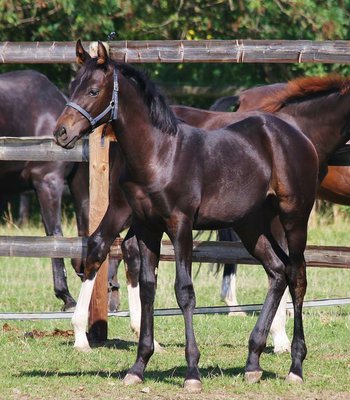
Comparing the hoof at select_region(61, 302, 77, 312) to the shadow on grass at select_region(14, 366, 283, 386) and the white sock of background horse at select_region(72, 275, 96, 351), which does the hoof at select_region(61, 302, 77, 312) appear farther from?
the shadow on grass at select_region(14, 366, 283, 386)

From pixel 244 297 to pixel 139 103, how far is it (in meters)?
4.94

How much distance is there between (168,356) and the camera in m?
7.68

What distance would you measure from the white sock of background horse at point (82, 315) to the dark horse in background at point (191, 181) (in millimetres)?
1349

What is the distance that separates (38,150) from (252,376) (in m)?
2.72

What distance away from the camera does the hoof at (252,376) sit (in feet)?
21.5

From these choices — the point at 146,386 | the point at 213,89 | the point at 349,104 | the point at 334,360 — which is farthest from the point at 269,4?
the point at 146,386

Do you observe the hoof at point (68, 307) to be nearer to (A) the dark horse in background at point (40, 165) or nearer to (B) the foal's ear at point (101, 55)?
(A) the dark horse in background at point (40, 165)

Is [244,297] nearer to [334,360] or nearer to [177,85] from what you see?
[334,360]

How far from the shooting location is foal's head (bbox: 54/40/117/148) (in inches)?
244

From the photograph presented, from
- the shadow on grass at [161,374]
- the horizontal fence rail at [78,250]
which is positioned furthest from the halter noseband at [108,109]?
the horizontal fence rail at [78,250]

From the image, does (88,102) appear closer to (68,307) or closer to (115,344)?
(115,344)

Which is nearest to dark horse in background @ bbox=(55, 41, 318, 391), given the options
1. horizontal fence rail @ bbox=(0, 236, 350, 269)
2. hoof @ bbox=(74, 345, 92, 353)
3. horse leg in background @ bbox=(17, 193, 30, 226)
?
horizontal fence rail @ bbox=(0, 236, 350, 269)

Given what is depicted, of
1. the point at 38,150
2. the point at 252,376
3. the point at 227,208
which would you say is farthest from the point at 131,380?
the point at 38,150

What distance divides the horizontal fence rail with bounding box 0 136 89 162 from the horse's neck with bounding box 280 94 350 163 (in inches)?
63.8
